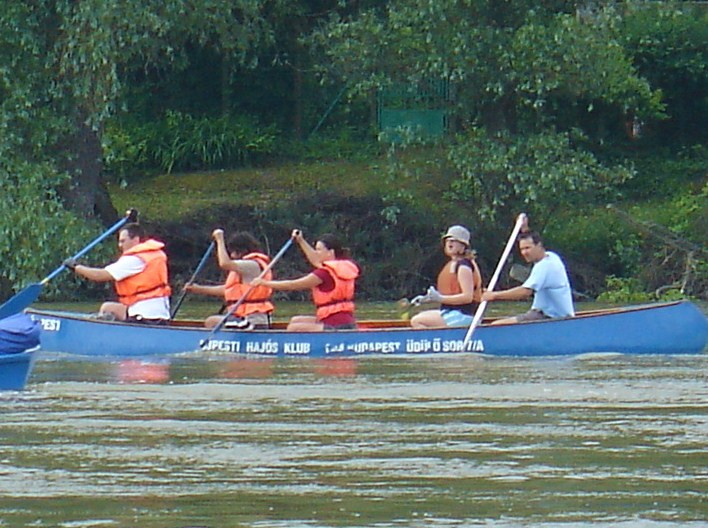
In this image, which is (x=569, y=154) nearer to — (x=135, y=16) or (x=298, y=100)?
(x=135, y=16)

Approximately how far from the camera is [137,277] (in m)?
16.5

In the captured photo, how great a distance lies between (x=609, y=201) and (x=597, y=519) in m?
19.3

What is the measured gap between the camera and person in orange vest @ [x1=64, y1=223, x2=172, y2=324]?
53.7ft

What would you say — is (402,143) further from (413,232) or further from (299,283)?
(299,283)

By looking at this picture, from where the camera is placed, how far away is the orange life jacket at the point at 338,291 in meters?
15.9

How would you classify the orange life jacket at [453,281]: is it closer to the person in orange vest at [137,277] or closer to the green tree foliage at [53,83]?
the person in orange vest at [137,277]

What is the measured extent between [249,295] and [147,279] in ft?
2.94

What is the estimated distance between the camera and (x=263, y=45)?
28953 mm

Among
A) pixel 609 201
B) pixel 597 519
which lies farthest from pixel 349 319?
pixel 609 201

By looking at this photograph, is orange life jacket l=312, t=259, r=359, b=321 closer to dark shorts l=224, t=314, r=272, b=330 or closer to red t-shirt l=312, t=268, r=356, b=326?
red t-shirt l=312, t=268, r=356, b=326

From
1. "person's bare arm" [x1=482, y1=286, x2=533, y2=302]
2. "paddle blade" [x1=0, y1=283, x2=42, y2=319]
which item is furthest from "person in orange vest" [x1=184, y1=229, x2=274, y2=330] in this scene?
"paddle blade" [x1=0, y1=283, x2=42, y2=319]

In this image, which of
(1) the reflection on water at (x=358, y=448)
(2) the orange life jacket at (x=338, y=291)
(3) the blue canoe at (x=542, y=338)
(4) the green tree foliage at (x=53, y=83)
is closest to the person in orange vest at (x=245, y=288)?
(2) the orange life jacket at (x=338, y=291)

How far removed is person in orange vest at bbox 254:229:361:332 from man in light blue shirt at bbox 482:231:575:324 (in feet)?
3.92

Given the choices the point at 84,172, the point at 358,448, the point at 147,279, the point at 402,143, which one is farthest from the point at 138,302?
the point at 402,143
